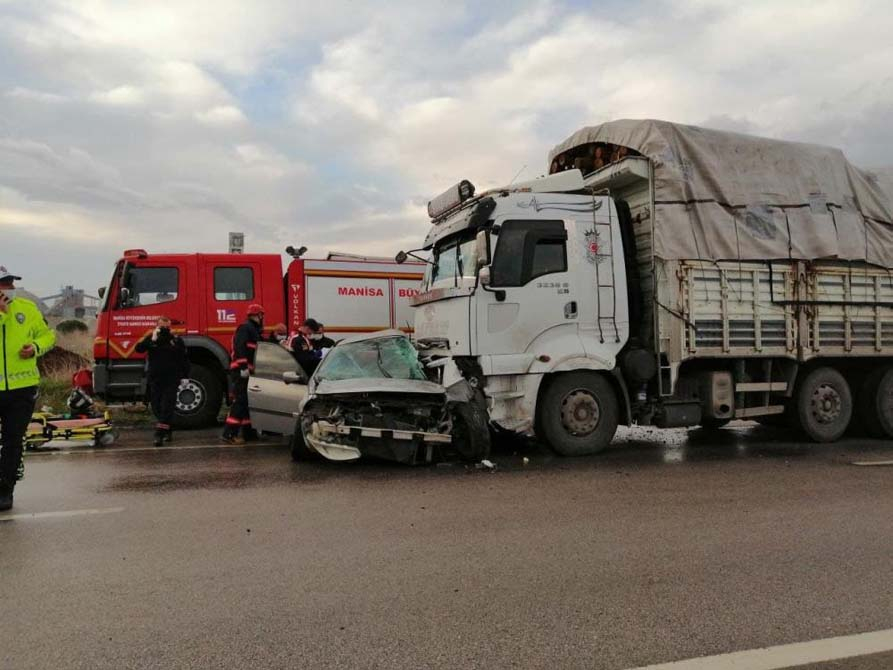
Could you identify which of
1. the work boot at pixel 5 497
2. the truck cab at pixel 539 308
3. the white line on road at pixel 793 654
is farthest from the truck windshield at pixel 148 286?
the white line on road at pixel 793 654

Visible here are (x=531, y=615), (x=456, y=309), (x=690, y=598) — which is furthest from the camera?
(x=456, y=309)

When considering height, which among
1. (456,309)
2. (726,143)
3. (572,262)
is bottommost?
(456,309)

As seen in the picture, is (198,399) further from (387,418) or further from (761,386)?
(761,386)

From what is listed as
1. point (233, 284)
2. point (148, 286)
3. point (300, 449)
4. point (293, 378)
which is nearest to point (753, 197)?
point (293, 378)

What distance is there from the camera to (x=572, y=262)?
24.1 feet

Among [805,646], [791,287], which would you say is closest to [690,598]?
[805,646]

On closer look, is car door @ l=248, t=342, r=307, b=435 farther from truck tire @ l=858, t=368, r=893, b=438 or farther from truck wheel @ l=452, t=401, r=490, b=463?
truck tire @ l=858, t=368, r=893, b=438

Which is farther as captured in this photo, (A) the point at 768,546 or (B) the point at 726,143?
(B) the point at 726,143

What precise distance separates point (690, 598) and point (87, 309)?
10363 millimetres

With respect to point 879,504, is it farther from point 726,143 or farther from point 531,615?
point 726,143

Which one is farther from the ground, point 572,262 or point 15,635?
point 572,262

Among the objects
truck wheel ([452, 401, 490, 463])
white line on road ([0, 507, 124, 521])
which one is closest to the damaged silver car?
truck wheel ([452, 401, 490, 463])

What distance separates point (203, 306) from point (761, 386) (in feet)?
24.9

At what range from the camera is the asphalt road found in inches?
117
